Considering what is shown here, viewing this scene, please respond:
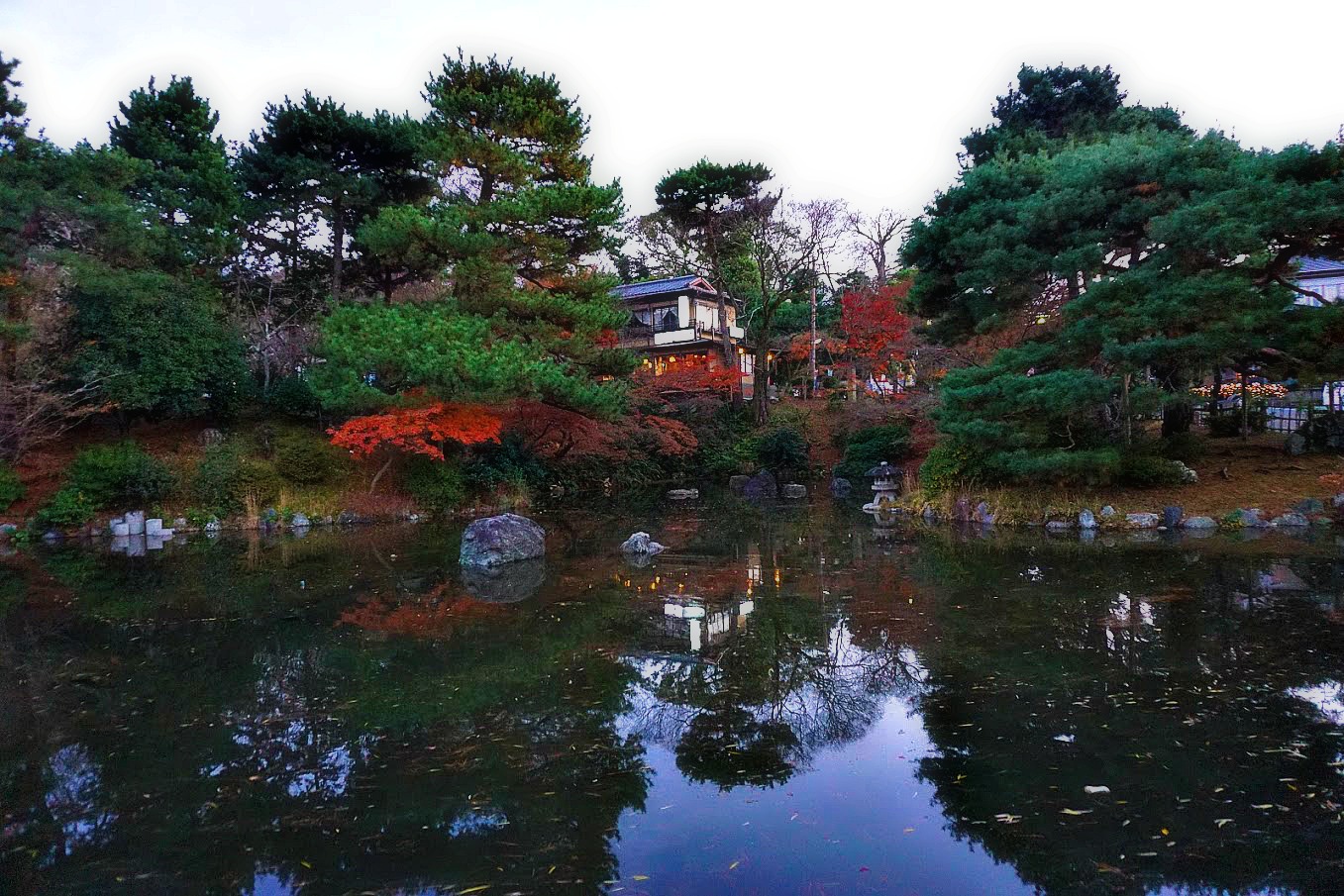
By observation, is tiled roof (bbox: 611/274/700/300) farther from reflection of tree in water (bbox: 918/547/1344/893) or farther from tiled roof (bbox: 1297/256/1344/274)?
reflection of tree in water (bbox: 918/547/1344/893)

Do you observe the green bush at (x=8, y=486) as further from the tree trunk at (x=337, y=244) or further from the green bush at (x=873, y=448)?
the green bush at (x=873, y=448)

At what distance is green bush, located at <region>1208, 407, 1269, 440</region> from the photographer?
15922 mm

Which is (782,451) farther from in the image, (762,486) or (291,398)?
A: (291,398)

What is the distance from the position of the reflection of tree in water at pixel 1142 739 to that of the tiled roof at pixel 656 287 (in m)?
25.1

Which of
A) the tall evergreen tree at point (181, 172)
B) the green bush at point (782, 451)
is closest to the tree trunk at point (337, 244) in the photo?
the tall evergreen tree at point (181, 172)

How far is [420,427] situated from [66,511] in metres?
6.64

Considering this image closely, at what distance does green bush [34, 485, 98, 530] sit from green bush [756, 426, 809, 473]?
1772 cm

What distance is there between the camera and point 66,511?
582 inches

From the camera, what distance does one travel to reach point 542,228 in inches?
664

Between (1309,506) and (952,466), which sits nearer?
(1309,506)

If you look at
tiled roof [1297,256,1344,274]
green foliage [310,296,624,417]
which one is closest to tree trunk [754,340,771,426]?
green foliage [310,296,624,417]

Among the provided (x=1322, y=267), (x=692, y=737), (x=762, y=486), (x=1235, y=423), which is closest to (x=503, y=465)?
(x=762, y=486)

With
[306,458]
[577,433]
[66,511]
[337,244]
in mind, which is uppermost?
[337,244]

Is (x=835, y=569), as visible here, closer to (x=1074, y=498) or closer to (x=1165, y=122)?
(x=1074, y=498)
